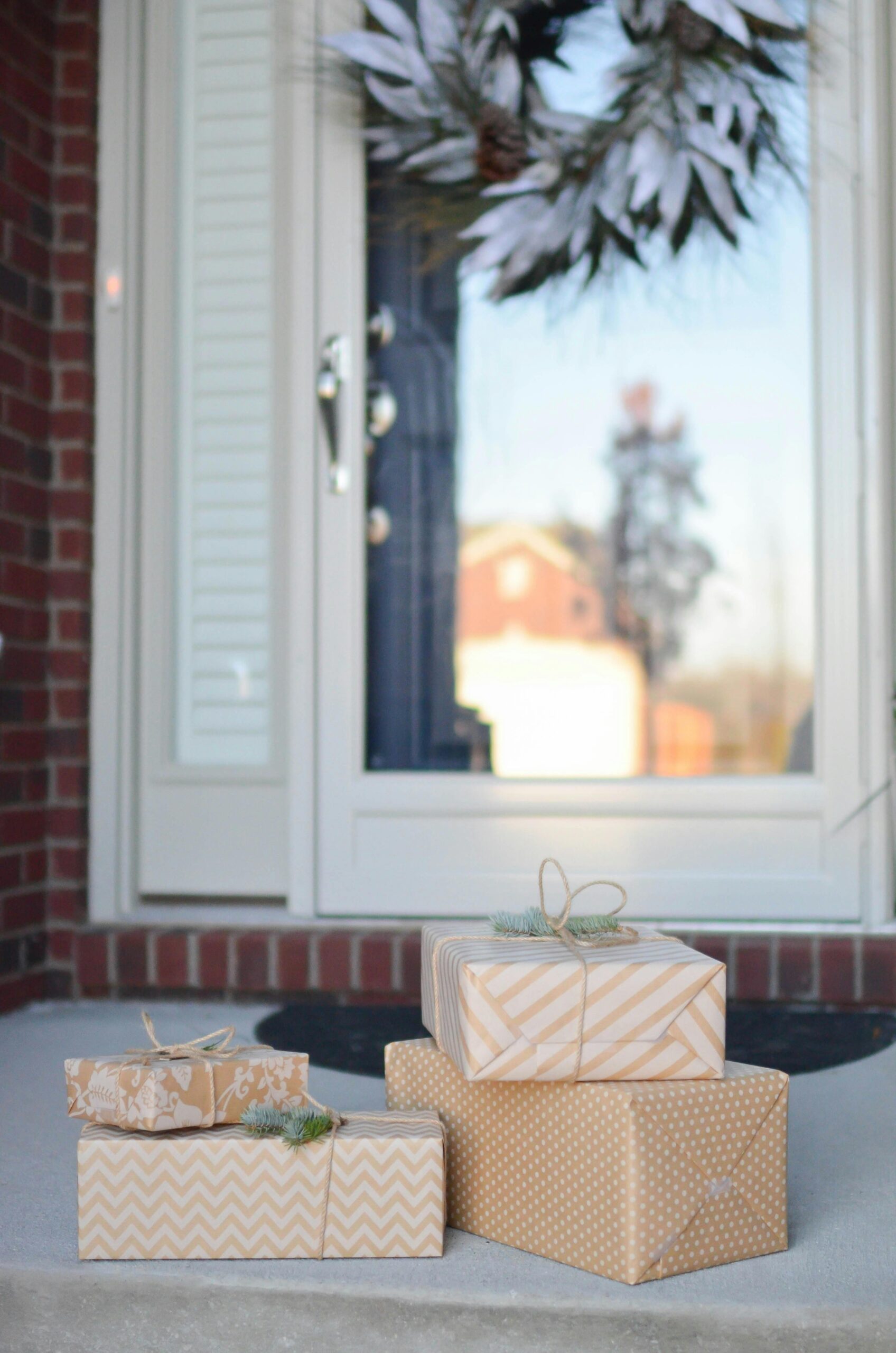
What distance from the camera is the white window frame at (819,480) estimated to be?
7.82 ft

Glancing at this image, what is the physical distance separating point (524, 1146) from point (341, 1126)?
187 mm

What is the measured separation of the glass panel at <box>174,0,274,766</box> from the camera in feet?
8.66

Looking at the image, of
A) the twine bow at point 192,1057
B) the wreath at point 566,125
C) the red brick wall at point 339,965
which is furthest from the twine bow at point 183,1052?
the wreath at point 566,125

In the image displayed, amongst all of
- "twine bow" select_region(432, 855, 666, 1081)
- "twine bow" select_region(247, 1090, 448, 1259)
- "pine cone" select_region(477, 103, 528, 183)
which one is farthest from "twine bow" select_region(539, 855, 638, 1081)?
"pine cone" select_region(477, 103, 528, 183)

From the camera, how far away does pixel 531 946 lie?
4.33ft

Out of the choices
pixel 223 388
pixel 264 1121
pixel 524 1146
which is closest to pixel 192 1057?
pixel 264 1121

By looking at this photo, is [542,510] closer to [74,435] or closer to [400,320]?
[400,320]

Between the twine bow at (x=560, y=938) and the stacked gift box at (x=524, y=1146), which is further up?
the twine bow at (x=560, y=938)

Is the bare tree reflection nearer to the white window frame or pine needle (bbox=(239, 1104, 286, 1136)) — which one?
the white window frame

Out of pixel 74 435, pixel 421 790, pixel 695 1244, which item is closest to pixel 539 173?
pixel 74 435

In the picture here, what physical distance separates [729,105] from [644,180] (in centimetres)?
21

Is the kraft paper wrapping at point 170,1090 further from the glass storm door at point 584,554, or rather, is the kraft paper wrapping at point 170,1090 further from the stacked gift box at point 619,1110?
the glass storm door at point 584,554

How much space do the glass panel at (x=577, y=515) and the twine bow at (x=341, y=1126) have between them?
3.97 feet

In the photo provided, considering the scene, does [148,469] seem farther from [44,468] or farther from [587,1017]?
[587,1017]
